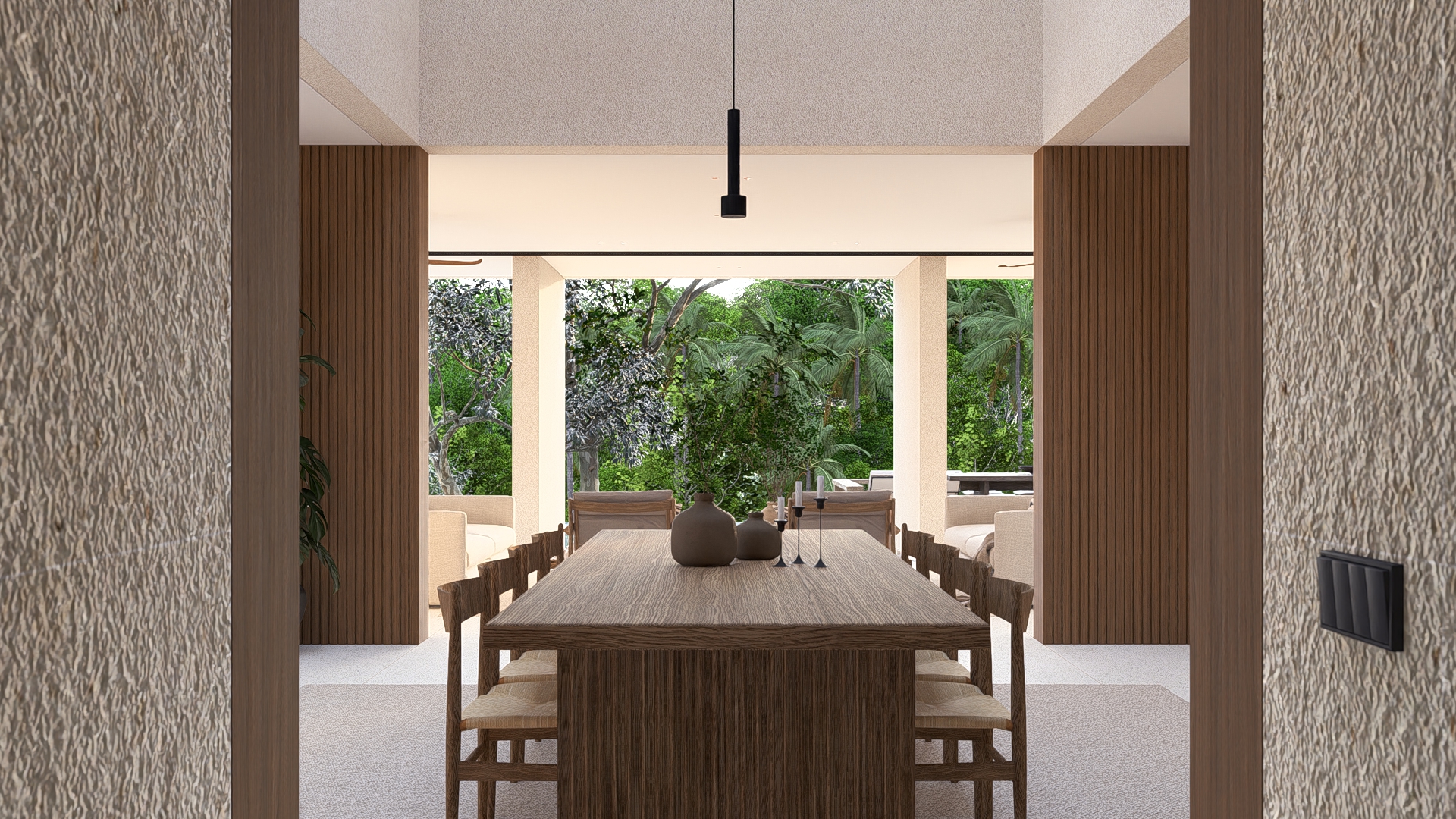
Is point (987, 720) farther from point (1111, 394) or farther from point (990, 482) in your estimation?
point (990, 482)

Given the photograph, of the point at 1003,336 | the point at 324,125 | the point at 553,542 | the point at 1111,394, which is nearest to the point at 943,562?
the point at 553,542

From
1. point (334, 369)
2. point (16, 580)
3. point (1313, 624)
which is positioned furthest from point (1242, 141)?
point (334, 369)

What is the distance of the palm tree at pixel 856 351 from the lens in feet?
65.9

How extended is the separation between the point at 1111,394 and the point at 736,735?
12.9ft

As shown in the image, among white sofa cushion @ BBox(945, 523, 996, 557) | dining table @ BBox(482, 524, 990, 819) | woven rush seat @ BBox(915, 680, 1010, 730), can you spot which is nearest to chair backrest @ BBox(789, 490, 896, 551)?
white sofa cushion @ BBox(945, 523, 996, 557)

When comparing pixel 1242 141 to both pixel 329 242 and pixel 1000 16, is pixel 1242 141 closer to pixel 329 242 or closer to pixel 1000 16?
pixel 1000 16

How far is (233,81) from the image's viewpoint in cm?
121

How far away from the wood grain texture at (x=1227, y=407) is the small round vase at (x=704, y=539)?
2.10m

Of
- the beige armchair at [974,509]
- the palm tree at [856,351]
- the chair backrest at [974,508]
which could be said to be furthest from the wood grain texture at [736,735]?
the palm tree at [856,351]

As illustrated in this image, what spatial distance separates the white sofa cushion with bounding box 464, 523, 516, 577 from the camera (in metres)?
7.06

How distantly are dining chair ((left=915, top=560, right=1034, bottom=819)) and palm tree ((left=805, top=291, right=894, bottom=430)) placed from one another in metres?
17.1

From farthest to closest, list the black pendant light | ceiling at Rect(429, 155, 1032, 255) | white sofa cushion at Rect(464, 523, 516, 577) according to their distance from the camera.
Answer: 1. white sofa cushion at Rect(464, 523, 516, 577)
2. ceiling at Rect(429, 155, 1032, 255)
3. the black pendant light

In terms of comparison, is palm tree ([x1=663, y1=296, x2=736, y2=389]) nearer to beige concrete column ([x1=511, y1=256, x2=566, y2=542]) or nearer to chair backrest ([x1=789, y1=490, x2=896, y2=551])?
beige concrete column ([x1=511, y1=256, x2=566, y2=542])

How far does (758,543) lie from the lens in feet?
12.0
